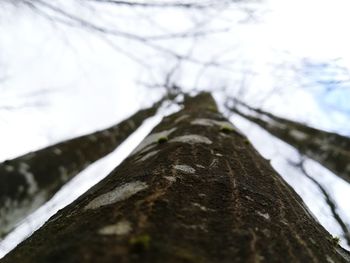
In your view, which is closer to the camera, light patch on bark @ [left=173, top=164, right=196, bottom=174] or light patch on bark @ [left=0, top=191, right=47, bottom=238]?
light patch on bark @ [left=173, top=164, right=196, bottom=174]

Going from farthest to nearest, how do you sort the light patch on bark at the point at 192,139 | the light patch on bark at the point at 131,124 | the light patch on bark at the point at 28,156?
the light patch on bark at the point at 131,124
the light patch on bark at the point at 28,156
the light patch on bark at the point at 192,139

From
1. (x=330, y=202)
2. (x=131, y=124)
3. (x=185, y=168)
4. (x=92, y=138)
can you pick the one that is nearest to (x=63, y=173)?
(x=92, y=138)

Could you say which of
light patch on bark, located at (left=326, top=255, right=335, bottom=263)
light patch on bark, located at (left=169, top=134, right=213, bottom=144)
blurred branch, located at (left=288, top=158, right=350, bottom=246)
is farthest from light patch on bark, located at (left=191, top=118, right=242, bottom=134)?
blurred branch, located at (left=288, top=158, right=350, bottom=246)

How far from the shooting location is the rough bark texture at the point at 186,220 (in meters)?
1.41

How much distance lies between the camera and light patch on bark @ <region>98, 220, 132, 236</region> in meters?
1.48

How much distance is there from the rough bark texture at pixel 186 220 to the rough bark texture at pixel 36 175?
105 centimetres

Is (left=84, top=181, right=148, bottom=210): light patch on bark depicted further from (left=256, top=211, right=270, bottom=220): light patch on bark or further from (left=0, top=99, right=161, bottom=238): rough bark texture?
(left=0, top=99, right=161, bottom=238): rough bark texture

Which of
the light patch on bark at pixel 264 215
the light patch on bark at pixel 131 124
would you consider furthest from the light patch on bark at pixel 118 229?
the light patch on bark at pixel 131 124

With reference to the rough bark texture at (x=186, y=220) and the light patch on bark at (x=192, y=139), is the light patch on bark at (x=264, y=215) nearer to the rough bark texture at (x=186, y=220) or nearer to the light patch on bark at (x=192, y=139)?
the rough bark texture at (x=186, y=220)

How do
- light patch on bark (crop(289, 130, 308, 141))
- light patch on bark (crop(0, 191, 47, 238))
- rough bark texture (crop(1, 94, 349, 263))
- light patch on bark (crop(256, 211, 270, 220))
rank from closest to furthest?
rough bark texture (crop(1, 94, 349, 263)), light patch on bark (crop(256, 211, 270, 220)), light patch on bark (crop(0, 191, 47, 238)), light patch on bark (crop(289, 130, 308, 141))

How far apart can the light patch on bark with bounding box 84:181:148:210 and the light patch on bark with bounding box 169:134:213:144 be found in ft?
3.03

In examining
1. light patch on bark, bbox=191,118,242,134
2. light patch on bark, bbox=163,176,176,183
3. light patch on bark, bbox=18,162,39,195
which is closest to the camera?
light patch on bark, bbox=163,176,176,183

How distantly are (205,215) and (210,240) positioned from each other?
0.24m

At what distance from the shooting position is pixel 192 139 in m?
3.08
